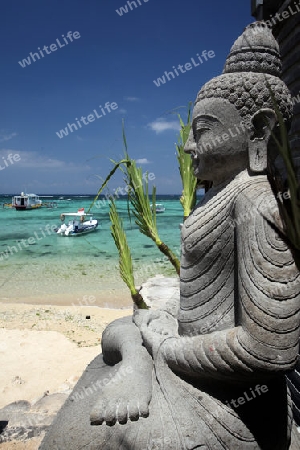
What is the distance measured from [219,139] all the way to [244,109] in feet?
0.56

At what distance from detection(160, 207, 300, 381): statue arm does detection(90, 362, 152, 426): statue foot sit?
0.27 meters

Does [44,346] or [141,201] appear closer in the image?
[141,201]

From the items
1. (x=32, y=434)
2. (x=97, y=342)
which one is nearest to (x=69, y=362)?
(x=97, y=342)

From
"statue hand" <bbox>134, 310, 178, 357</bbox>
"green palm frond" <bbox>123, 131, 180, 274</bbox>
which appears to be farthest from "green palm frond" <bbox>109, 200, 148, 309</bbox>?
"statue hand" <bbox>134, 310, 178, 357</bbox>

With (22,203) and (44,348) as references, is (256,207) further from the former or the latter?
(22,203)

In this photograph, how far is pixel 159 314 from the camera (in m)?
2.04

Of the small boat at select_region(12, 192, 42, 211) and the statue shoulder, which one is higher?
the statue shoulder

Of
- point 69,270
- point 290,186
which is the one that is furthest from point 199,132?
point 69,270

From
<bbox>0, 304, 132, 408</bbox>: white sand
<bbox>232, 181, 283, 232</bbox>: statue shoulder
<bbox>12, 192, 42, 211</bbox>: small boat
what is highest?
<bbox>232, 181, 283, 232</bbox>: statue shoulder

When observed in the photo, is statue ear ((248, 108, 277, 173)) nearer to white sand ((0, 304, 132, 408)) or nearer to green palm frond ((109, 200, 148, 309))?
green palm frond ((109, 200, 148, 309))

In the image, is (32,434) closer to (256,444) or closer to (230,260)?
(256,444)

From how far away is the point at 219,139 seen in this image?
1.74 m

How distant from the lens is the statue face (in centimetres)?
172

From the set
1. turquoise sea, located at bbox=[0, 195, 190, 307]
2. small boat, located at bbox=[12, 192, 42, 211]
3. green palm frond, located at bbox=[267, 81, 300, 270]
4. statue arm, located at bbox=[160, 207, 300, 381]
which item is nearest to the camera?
green palm frond, located at bbox=[267, 81, 300, 270]
